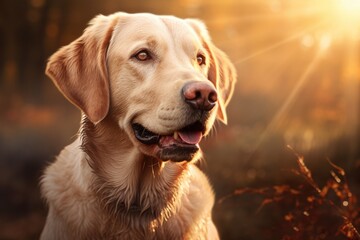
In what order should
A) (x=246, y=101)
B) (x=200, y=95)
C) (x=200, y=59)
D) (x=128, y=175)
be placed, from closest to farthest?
(x=200, y=95)
(x=128, y=175)
(x=200, y=59)
(x=246, y=101)

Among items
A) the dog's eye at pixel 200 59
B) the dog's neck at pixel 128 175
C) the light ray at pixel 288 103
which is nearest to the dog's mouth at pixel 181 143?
the dog's neck at pixel 128 175

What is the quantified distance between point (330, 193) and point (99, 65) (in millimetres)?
4425

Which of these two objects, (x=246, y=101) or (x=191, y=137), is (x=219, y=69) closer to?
(x=191, y=137)

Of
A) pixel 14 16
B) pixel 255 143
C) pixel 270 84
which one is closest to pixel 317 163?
pixel 255 143

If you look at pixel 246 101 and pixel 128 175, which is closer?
pixel 128 175

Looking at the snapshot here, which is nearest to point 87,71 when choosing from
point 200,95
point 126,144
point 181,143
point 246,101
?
point 126,144

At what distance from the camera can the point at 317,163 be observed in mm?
8250

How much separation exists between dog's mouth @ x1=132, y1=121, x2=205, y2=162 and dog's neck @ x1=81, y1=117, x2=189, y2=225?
1.27 ft

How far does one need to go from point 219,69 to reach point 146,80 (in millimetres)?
888

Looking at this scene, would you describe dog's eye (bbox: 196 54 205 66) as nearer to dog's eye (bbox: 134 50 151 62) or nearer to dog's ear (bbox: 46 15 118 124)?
dog's eye (bbox: 134 50 151 62)

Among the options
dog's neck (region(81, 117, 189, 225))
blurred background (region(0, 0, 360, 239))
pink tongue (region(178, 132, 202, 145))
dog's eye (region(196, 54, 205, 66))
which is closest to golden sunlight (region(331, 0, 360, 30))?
blurred background (region(0, 0, 360, 239))

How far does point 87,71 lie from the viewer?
13.4ft

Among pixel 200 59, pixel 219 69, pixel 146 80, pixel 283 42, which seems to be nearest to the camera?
pixel 146 80

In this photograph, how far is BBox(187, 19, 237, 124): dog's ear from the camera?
14.9 ft
